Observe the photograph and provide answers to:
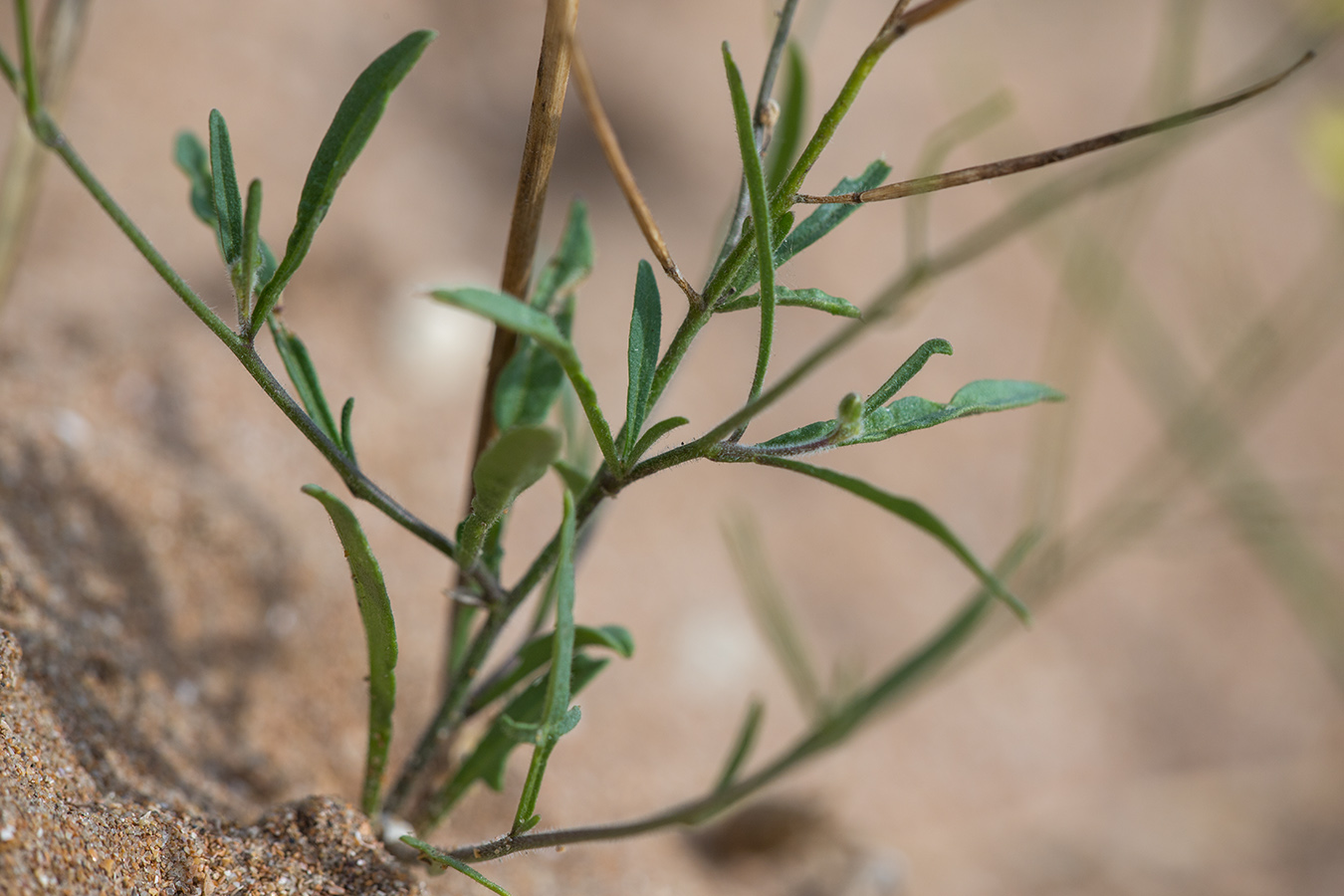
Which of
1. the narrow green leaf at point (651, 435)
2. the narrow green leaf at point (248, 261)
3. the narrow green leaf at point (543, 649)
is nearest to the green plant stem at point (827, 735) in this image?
the narrow green leaf at point (543, 649)

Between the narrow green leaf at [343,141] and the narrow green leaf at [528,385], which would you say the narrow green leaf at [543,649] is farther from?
the narrow green leaf at [343,141]

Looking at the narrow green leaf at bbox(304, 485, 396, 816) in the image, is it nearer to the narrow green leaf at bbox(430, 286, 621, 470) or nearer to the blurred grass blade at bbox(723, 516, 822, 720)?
the narrow green leaf at bbox(430, 286, 621, 470)

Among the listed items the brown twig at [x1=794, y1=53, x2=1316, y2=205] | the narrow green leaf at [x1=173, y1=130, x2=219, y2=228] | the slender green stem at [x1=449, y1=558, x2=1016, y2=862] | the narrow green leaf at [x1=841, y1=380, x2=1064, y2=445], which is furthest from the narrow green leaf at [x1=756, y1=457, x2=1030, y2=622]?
the narrow green leaf at [x1=173, y1=130, x2=219, y2=228]

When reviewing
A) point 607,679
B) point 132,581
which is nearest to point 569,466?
point 132,581

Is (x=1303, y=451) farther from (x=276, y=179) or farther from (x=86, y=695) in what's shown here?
(x=86, y=695)

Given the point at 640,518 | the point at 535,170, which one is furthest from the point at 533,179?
the point at 640,518

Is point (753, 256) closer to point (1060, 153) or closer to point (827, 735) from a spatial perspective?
point (1060, 153)
